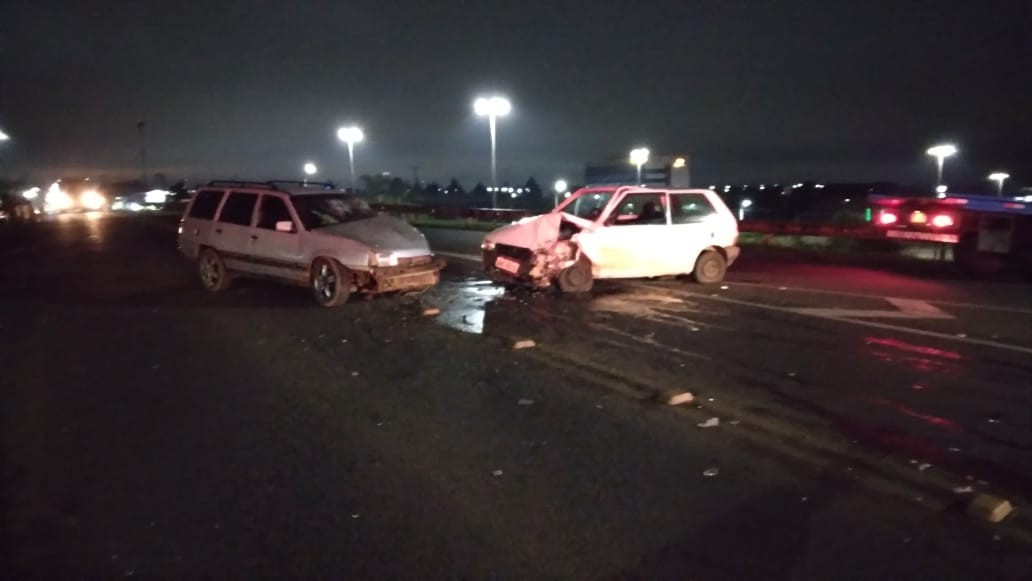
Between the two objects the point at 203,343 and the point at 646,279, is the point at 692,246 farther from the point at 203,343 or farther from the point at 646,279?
the point at 203,343

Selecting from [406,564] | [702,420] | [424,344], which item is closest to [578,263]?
[424,344]

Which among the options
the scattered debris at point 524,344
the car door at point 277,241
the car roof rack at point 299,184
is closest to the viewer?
the scattered debris at point 524,344

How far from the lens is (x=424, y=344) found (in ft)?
32.4

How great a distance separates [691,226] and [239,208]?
729 cm

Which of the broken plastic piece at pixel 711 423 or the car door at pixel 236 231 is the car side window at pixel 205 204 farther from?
the broken plastic piece at pixel 711 423

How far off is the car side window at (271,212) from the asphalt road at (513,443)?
64.9 inches

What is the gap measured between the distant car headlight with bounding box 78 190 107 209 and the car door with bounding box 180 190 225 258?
52.6 meters

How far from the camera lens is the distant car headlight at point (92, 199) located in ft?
200

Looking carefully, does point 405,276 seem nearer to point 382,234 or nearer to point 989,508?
point 382,234

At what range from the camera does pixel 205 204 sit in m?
14.4

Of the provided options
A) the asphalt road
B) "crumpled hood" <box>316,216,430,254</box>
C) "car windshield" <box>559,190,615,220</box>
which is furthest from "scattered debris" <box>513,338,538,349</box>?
"car windshield" <box>559,190,615,220</box>

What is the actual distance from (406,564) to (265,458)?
195 cm

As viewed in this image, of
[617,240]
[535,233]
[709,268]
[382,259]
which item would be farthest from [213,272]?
[709,268]

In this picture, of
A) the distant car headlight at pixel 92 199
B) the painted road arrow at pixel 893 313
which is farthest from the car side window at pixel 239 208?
the distant car headlight at pixel 92 199
